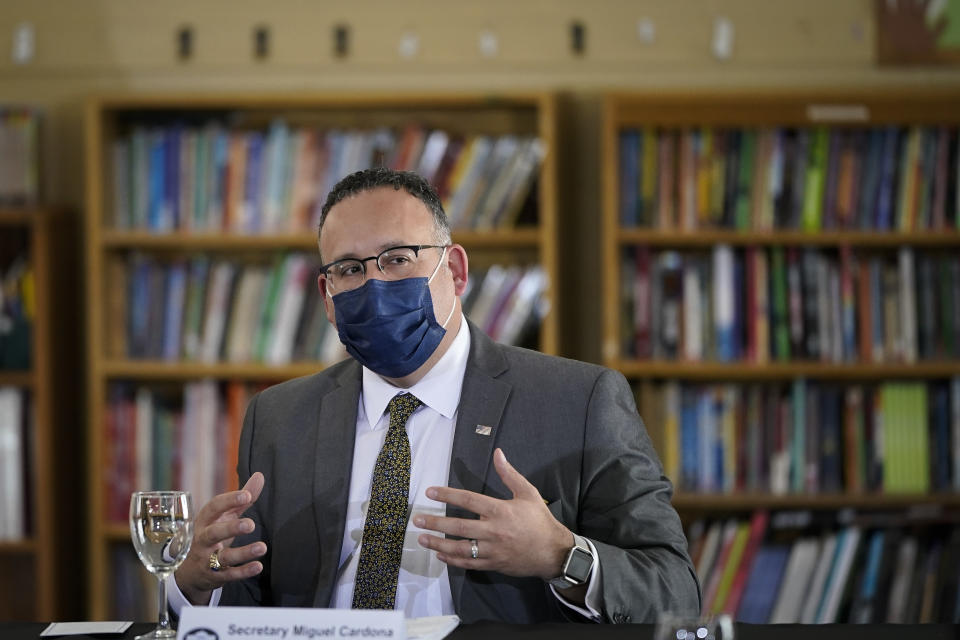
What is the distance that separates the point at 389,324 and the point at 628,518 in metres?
0.51

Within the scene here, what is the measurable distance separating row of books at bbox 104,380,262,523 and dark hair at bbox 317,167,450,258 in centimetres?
174

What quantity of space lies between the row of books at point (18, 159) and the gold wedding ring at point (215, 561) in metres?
2.41

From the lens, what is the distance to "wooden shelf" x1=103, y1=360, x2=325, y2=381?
355 centimetres

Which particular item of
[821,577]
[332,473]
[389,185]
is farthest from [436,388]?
[821,577]

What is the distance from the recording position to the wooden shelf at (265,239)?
3.51 m

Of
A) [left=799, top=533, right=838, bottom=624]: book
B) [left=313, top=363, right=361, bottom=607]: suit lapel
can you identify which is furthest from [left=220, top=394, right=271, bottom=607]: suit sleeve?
[left=799, top=533, right=838, bottom=624]: book

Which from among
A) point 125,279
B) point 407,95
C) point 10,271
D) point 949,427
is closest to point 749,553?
point 949,427

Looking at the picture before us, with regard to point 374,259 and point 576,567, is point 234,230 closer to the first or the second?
point 374,259

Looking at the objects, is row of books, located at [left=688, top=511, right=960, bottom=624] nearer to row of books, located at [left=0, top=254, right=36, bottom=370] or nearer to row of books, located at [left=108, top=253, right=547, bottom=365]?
row of books, located at [left=108, top=253, right=547, bottom=365]

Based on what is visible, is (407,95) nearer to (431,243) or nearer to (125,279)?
(125,279)

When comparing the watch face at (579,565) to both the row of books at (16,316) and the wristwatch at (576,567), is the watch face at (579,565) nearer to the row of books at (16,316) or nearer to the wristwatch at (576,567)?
the wristwatch at (576,567)

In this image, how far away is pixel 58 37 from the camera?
152 inches

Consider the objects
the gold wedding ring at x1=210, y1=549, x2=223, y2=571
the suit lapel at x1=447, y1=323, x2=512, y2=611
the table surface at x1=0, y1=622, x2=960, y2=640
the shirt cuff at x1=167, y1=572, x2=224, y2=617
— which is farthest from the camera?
the suit lapel at x1=447, y1=323, x2=512, y2=611

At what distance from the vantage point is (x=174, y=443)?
363 centimetres
